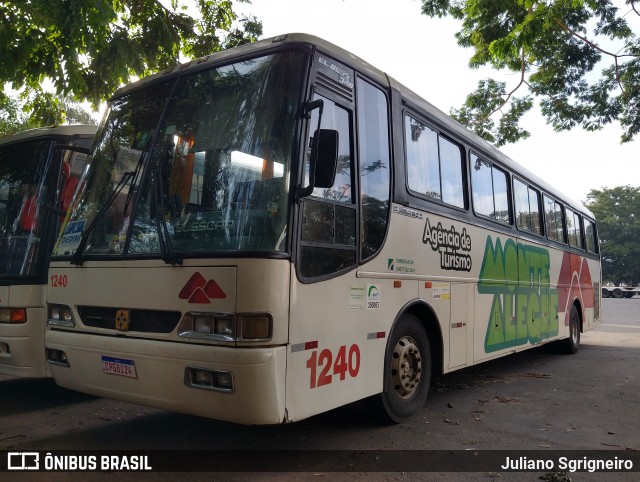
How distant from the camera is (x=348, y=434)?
16.4 ft

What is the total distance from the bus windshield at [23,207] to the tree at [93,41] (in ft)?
4.70

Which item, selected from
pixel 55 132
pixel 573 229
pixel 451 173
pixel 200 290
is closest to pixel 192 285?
pixel 200 290

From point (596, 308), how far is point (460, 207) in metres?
8.92

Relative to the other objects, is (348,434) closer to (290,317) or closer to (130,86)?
(290,317)

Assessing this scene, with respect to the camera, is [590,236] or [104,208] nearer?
[104,208]

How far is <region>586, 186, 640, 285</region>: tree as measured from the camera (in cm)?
6406

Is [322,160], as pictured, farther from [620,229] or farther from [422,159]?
[620,229]

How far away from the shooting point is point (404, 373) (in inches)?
210

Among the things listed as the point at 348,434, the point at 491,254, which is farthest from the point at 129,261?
the point at 491,254

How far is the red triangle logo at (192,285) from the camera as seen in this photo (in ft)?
12.4

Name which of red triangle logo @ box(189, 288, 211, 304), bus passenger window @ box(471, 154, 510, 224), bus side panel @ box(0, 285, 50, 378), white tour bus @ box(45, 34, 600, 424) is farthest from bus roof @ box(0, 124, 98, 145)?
bus passenger window @ box(471, 154, 510, 224)

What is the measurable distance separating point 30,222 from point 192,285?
3.21 metres

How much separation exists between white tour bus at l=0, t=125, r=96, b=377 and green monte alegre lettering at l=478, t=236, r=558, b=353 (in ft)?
16.1

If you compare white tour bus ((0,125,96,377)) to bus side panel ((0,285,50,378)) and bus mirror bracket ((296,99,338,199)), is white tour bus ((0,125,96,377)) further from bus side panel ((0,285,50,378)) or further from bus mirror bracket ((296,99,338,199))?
bus mirror bracket ((296,99,338,199))
